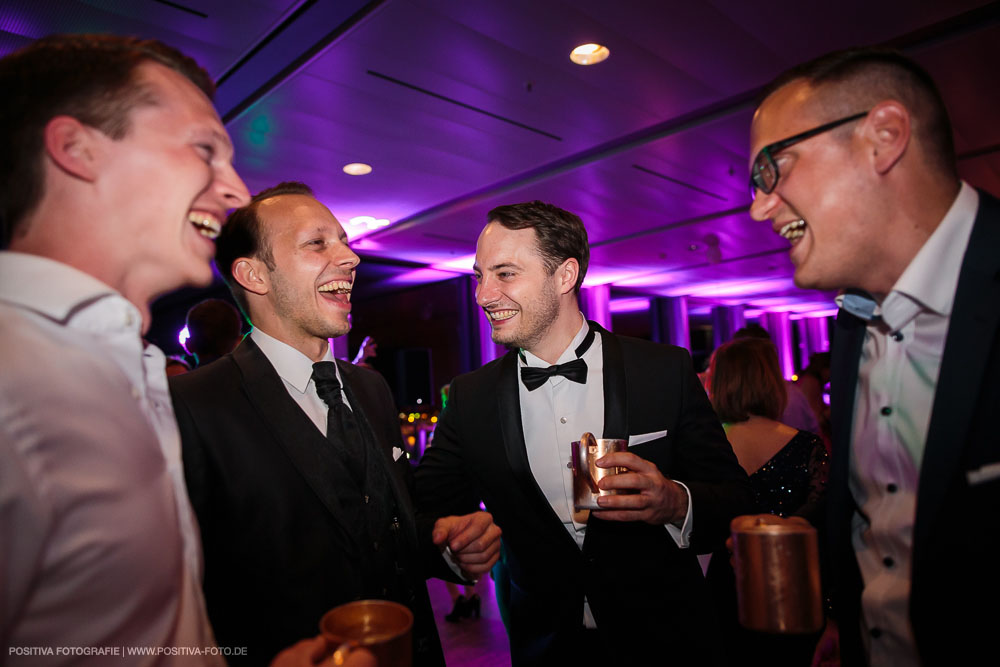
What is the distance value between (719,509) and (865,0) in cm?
366

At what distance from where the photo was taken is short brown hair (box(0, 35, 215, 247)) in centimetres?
92

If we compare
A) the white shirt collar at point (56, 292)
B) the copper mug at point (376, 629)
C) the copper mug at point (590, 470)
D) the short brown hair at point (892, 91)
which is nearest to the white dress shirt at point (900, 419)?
the short brown hair at point (892, 91)

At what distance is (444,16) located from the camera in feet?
11.4

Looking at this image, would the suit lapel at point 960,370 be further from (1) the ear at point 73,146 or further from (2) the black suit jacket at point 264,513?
(1) the ear at point 73,146

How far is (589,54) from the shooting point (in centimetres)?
402

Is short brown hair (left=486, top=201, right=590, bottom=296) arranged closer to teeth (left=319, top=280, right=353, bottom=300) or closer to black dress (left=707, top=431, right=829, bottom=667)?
teeth (left=319, top=280, right=353, bottom=300)

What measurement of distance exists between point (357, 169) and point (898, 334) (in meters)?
5.60

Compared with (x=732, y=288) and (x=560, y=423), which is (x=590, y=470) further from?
(x=732, y=288)

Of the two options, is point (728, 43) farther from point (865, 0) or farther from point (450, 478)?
point (450, 478)

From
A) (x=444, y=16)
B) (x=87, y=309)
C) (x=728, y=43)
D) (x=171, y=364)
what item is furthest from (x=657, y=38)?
(x=171, y=364)

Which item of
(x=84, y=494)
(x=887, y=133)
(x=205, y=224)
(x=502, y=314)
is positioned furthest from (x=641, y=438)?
(x=84, y=494)

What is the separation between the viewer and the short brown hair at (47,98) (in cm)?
92

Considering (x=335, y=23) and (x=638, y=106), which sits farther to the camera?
(x=638, y=106)

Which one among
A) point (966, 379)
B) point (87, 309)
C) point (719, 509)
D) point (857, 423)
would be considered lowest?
point (719, 509)
